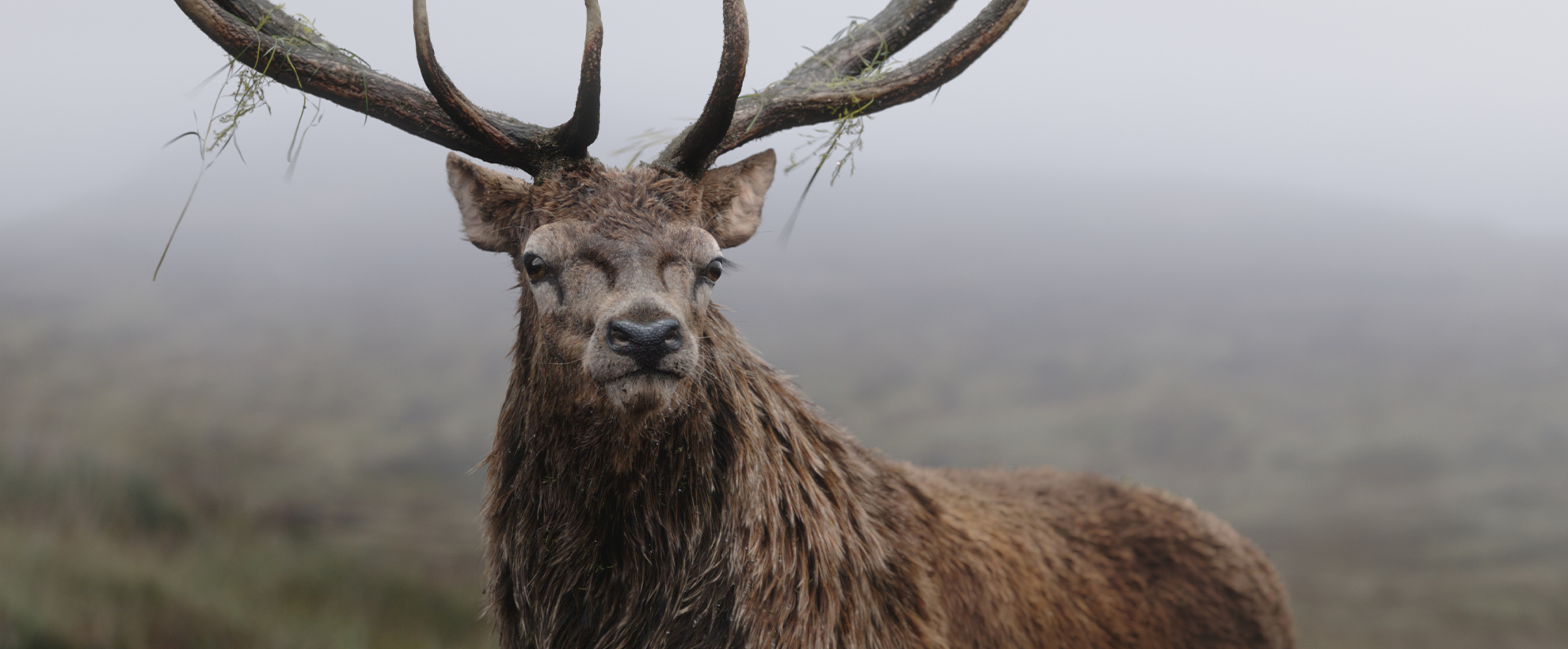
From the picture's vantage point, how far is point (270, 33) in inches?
144

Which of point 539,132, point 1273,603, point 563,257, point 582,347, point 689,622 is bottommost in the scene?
point 1273,603

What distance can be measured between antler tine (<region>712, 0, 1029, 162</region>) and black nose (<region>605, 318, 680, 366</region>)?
47.7 inches

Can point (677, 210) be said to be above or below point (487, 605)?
above

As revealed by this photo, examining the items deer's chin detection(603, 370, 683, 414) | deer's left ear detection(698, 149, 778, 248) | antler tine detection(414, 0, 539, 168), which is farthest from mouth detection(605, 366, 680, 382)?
antler tine detection(414, 0, 539, 168)

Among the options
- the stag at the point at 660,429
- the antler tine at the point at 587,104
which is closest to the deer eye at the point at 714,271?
the stag at the point at 660,429

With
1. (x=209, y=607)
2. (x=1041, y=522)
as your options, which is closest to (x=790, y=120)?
(x=1041, y=522)

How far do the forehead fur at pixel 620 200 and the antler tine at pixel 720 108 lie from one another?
0.41 feet

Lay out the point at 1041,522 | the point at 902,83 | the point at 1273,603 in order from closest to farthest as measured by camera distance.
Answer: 1. the point at 902,83
2. the point at 1041,522
3. the point at 1273,603

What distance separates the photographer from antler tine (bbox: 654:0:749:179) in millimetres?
3279

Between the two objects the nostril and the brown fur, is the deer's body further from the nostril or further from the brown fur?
the nostril

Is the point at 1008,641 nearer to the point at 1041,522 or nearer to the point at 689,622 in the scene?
the point at 1041,522

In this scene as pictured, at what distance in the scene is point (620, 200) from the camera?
10.5 ft

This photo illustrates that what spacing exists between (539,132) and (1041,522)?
3320mm

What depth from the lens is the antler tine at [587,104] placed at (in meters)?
3.22
